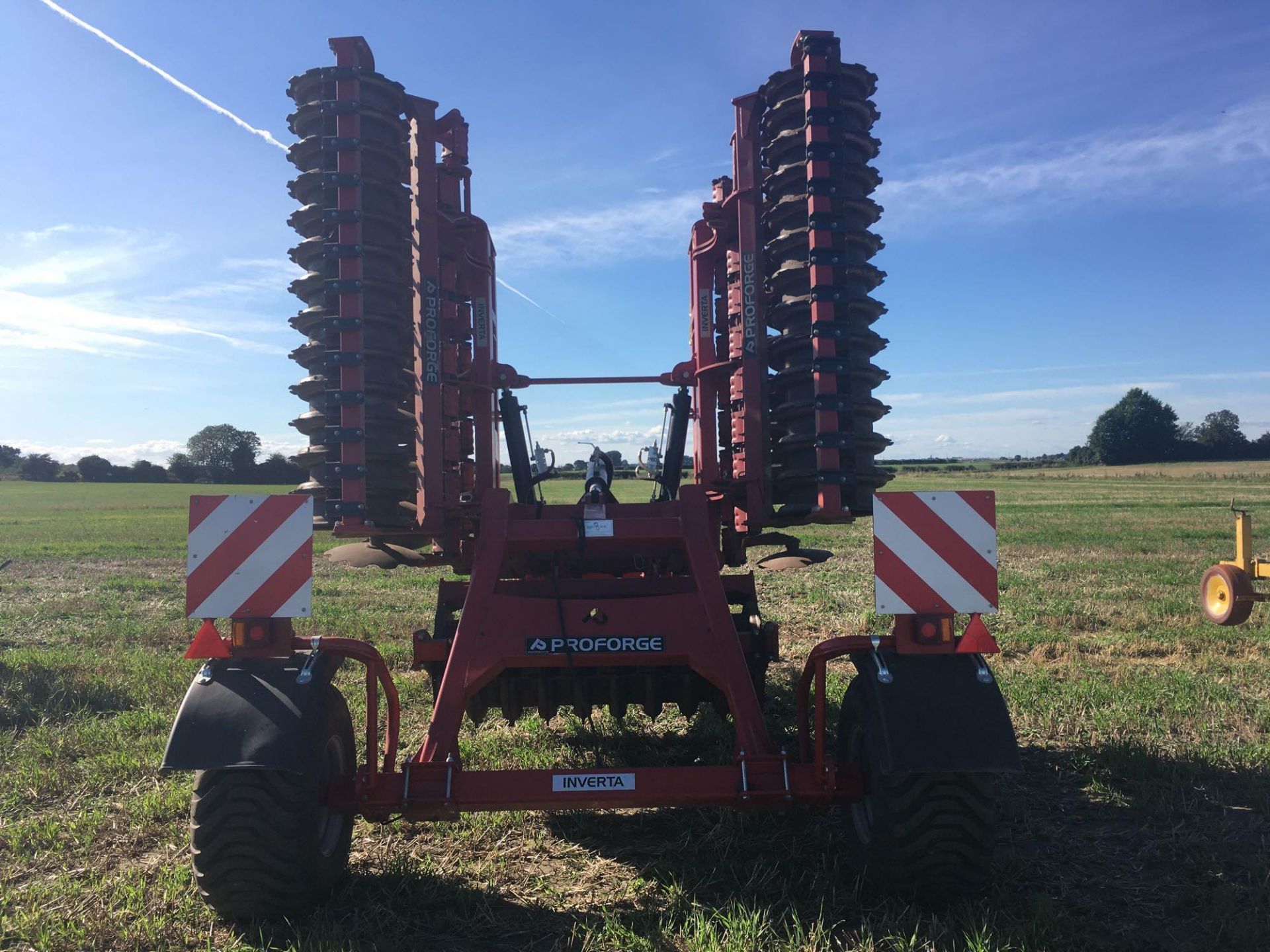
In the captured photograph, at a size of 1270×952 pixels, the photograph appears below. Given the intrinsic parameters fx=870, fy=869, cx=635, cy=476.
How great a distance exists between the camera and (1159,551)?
15.6 metres

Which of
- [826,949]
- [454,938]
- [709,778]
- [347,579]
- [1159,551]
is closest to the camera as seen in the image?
[826,949]

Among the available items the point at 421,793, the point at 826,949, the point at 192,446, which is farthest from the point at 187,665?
the point at 192,446

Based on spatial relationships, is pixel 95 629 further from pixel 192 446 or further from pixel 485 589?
pixel 192 446

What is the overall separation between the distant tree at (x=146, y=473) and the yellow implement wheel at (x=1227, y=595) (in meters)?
79.6

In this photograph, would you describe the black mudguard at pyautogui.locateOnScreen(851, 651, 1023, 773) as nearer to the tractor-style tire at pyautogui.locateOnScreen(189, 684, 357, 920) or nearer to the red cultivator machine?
the red cultivator machine

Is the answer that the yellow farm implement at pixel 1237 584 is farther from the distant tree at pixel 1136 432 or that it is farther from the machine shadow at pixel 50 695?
the distant tree at pixel 1136 432

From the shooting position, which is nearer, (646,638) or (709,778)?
(709,778)

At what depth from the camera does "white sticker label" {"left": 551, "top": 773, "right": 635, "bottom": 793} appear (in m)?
3.44

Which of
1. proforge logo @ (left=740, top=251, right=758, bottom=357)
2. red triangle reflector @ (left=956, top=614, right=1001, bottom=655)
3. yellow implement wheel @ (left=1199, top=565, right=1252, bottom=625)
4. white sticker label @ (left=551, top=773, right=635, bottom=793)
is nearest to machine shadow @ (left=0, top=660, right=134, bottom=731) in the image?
white sticker label @ (left=551, top=773, right=635, bottom=793)

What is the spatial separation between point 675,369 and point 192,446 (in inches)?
3451

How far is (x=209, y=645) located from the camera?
355 cm

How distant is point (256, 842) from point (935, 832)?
8.48ft

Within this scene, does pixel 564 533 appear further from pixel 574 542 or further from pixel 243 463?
pixel 243 463

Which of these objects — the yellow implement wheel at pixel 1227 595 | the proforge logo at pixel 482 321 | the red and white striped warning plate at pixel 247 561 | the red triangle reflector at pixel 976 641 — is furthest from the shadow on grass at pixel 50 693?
the yellow implement wheel at pixel 1227 595
